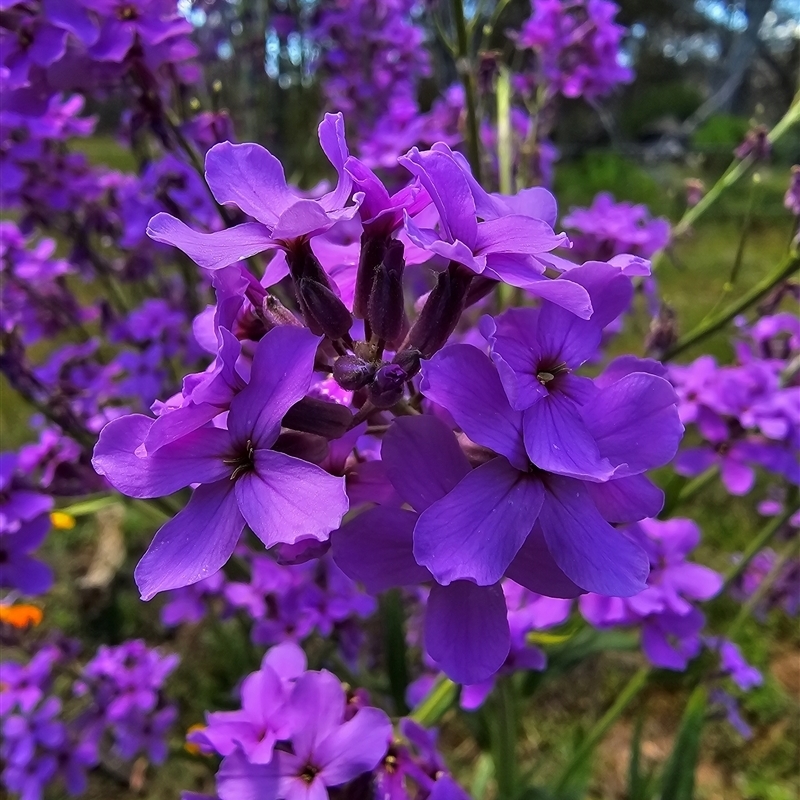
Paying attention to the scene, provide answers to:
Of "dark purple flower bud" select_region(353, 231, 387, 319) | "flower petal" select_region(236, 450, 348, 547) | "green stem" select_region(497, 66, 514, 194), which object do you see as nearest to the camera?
"flower petal" select_region(236, 450, 348, 547)

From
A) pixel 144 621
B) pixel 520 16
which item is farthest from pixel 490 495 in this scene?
pixel 520 16

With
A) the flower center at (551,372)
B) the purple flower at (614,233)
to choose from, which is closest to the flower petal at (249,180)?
the flower center at (551,372)

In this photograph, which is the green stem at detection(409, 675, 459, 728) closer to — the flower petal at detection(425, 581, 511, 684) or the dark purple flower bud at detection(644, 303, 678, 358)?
the flower petal at detection(425, 581, 511, 684)

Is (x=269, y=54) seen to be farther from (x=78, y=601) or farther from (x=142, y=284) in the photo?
(x=78, y=601)

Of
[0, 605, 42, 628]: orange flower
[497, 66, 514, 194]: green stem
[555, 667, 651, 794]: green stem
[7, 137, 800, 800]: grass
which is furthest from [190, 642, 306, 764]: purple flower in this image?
[0, 605, 42, 628]: orange flower

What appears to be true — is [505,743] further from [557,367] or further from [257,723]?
[557,367]

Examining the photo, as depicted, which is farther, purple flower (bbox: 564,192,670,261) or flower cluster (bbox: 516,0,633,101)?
flower cluster (bbox: 516,0,633,101)
